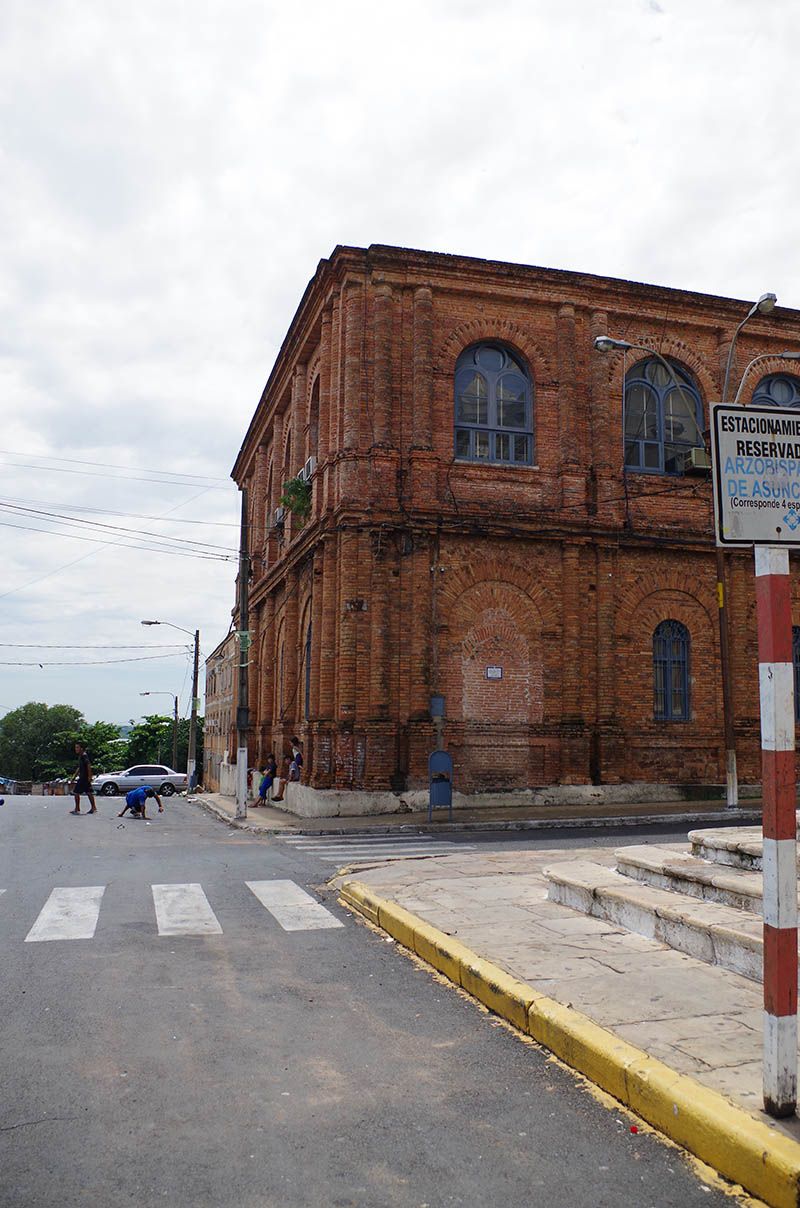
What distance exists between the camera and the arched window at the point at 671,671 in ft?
76.2

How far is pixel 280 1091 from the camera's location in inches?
182

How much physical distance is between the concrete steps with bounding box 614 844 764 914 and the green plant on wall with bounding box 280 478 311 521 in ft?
55.4

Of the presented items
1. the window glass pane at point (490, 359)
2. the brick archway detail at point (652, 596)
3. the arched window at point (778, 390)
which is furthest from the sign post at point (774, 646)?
the arched window at point (778, 390)

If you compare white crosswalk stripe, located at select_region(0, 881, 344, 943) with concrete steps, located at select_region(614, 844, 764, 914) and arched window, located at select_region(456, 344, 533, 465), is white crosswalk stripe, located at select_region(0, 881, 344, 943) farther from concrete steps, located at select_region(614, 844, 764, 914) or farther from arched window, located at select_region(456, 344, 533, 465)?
arched window, located at select_region(456, 344, 533, 465)

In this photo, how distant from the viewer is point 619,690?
22.7 metres

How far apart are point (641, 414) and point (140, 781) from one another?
110 feet

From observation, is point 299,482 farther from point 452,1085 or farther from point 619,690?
point 452,1085

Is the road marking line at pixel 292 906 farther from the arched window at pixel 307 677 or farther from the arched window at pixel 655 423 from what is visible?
the arched window at pixel 655 423

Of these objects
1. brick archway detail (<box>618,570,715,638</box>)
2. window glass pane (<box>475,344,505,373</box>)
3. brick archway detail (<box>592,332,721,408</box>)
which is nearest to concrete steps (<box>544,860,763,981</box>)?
brick archway detail (<box>618,570,715,638</box>)

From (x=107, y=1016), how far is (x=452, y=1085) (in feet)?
7.45

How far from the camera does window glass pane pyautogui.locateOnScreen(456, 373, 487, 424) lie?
2269 cm

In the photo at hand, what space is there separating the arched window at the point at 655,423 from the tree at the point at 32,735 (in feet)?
255

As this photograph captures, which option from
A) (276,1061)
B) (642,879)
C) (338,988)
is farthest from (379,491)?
(276,1061)

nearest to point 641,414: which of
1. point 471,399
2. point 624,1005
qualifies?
point 471,399
